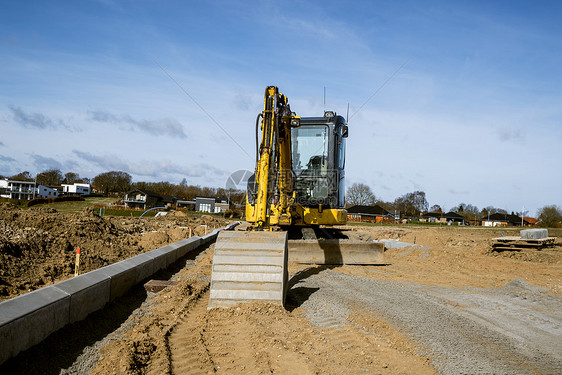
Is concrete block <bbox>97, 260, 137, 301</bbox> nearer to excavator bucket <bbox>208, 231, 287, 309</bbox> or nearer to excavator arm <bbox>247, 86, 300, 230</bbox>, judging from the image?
excavator bucket <bbox>208, 231, 287, 309</bbox>

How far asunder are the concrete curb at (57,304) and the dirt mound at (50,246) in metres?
1.38

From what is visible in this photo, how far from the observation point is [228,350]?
4.42m

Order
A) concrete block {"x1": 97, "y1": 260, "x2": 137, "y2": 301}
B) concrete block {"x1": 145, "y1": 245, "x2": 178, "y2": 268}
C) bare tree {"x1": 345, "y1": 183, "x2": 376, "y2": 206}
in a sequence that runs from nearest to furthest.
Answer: concrete block {"x1": 97, "y1": 260, "x2": 137, "y2": 301} → concrete block {"x1": 145, "y1": 245, "x2": 178, "y2": 268} → bare tree {"x1": 345, "y1": 183, "x2": 376, "y2": 206}

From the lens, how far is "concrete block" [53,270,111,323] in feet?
16.6

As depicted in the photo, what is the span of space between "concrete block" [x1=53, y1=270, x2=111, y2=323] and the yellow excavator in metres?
1.54

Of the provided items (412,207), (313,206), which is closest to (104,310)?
(313,206)

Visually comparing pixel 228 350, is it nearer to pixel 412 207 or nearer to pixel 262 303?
pixel 262 303

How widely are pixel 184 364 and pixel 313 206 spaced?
8022mm

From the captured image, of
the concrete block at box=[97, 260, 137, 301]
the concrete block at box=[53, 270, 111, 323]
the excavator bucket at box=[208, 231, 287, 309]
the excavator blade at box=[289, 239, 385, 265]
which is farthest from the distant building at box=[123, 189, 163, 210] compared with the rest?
the excavator bucket at box=[208, 231, 287, 309]

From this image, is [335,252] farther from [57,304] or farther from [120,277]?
[57,304]

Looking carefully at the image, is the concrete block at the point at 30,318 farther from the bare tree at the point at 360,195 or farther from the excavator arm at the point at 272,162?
the bare tree at the point at 360,195

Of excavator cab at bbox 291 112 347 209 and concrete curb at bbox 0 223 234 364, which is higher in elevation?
excavator cab at bbox 291 112 347 209

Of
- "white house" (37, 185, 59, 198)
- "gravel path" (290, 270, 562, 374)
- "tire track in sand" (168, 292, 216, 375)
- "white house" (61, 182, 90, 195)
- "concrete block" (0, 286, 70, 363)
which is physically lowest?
"tire track in sand" (168, 292, 216, 375)

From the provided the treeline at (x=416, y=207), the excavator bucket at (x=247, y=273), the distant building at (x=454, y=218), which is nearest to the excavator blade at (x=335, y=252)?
the excavator bucket at (x=247, y=273)
